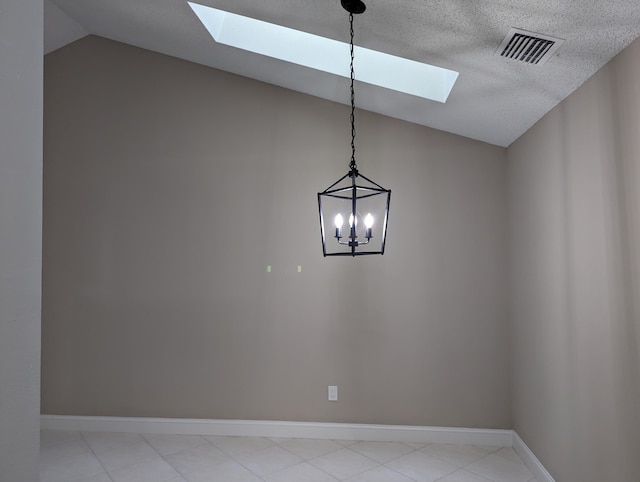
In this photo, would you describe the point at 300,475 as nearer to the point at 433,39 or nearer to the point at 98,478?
the point at 98,478

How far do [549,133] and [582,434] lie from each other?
5.38ft

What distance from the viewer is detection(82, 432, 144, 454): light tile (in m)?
3.53

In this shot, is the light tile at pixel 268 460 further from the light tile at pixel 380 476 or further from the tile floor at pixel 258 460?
the light tile at pixel 380 476

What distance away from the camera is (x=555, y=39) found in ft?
6.80

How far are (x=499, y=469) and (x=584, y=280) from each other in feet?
5.00

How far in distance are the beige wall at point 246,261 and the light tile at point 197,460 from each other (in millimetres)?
363

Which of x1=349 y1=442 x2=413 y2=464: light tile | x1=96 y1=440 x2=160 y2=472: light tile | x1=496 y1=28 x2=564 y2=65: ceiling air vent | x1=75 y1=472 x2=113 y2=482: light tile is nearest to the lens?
x1=496 y1=28 x2=564 y2=65: ceiling air vent

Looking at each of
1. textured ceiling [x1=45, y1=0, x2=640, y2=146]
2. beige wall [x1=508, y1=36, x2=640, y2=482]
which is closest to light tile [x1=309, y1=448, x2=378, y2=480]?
beige wall [x1=508, y1=36, x2=640, y2=482]

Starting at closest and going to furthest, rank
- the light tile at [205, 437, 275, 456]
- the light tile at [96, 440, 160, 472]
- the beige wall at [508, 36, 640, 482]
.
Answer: the beige wall at [508, 36, 640, 482] < the light tile at [96, 440, 160, 472] < the light tile at [205, 437, 275, 456]

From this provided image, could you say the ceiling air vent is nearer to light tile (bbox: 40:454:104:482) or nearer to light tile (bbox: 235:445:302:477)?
light tile (bbox: 235:445:302:477)

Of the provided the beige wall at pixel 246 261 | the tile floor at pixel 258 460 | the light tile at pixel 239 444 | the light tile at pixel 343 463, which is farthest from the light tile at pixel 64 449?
the light tile at pixel 343 463

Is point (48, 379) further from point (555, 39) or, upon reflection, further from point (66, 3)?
point (555, 39)

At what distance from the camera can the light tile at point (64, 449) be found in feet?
10.9

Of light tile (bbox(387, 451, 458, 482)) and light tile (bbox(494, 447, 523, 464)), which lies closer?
light tile (bbox(387, 451, 458, 482))
